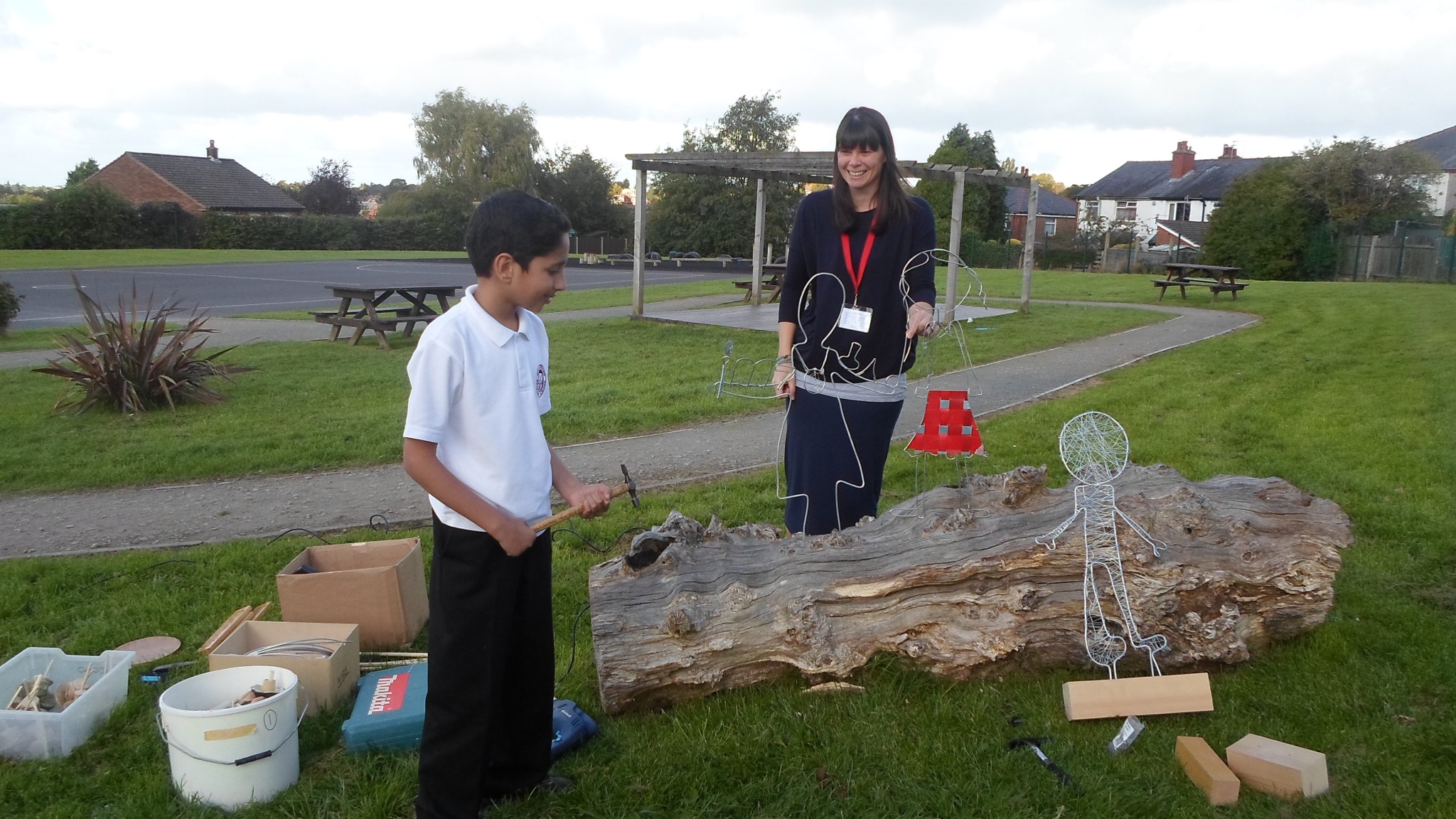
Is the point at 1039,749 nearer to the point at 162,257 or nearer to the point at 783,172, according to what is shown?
the point at 783,172

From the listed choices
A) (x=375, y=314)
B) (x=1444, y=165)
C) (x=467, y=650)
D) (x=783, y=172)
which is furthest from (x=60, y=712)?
(x=1444, y=165)

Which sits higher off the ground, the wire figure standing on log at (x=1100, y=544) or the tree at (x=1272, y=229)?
the tree at (x=1272, y=229)

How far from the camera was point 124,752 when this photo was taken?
3.30 meters

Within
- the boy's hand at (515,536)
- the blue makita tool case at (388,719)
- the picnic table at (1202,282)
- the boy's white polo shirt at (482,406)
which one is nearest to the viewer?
the boy's white polo shirt at (482,406)

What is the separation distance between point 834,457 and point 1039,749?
1299mm

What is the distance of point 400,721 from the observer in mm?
3271

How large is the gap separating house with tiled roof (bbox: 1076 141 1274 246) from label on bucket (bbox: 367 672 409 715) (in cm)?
5256

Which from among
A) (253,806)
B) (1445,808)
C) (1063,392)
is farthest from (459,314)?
(1063,392)

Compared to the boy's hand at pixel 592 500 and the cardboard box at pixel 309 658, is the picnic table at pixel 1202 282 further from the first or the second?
the boy's hand at pixel 592 500

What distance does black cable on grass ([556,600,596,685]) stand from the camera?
3844 millimetres

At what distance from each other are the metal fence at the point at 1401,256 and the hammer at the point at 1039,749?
29533 millimetres

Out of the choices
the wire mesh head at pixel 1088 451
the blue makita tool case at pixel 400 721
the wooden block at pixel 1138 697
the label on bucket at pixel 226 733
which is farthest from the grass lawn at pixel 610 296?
the wooden block at pixel 1138 697

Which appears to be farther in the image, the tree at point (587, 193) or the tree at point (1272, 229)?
the tree at point (587, 193)

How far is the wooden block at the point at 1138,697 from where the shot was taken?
339 cm
